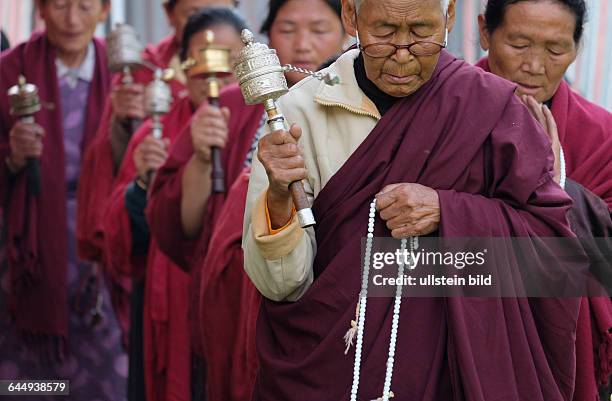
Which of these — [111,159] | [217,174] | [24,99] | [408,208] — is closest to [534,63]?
[408,208]

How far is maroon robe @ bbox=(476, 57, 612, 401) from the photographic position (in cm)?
349

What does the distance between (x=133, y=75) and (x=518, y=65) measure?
254cm

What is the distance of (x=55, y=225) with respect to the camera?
5828 millimetres

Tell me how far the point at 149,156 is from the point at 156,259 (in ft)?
1.22

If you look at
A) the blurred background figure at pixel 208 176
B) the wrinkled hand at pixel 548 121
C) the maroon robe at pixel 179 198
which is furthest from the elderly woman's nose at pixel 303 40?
the wrinkled hand at pixel 548 121

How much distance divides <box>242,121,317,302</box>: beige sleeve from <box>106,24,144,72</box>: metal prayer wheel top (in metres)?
2.48

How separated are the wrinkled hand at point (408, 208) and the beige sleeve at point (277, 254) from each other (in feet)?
0.61

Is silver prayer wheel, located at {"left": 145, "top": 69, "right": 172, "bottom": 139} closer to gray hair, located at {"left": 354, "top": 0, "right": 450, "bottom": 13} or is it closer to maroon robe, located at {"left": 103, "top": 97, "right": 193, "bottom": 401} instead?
maroon robe, located at {"left": 103, "top": 97, "right": 193, "bottom": 401}

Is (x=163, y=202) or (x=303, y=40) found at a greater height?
(x=303, y=40)

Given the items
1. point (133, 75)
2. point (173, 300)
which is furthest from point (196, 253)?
point (133, 75)

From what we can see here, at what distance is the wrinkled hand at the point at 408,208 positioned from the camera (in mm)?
2941

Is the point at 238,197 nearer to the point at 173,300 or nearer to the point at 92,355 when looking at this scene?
the point at 173,300

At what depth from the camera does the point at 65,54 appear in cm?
607

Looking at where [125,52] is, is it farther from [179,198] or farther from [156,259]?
[179,198]
